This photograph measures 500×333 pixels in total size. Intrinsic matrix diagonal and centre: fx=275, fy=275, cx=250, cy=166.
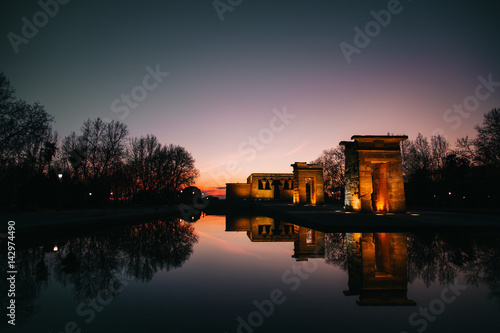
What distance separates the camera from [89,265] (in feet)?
21.9

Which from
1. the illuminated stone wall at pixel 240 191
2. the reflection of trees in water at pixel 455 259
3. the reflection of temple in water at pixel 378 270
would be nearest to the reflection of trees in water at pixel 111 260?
the reflection of temple in water at pixel 378 270

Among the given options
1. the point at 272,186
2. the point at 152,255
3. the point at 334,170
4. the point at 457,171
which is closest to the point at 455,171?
the point at 457,171

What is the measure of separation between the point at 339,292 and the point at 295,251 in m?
3.70

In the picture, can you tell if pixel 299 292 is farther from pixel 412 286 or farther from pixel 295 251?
pixel 295 251

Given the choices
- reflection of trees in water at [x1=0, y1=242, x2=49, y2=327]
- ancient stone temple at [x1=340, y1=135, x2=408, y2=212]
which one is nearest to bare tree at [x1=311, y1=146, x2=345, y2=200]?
ancient stone temple at [x1=340, y1=135, x2=408, y2=212]

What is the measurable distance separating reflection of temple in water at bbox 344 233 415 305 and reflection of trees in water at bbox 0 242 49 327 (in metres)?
4.90

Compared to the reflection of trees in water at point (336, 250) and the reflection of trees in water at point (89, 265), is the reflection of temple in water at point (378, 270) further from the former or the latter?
the reflection of trees in water at point (89, 265)

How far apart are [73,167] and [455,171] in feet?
153

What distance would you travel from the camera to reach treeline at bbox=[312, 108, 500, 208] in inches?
1073

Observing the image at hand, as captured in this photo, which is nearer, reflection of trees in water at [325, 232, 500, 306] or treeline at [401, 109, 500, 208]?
reflection of trees in water at [325, 232, 500, 306]

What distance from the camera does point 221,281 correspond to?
5.41 meters

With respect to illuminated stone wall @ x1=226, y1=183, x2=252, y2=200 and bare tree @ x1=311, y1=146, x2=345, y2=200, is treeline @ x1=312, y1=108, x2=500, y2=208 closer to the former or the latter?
bare tree @ x1=311, y1=146, x2=345, y2=200

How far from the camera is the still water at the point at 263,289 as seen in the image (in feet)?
11.5

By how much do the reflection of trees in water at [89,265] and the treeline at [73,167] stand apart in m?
13.6
